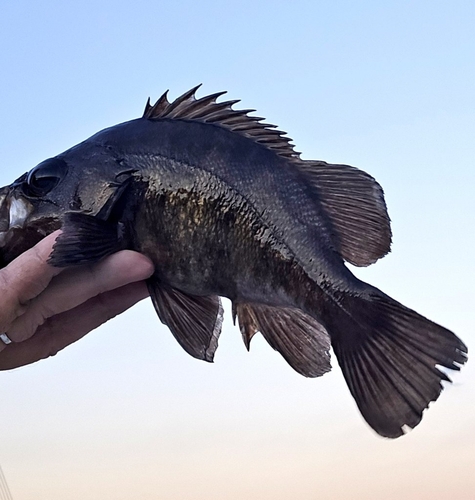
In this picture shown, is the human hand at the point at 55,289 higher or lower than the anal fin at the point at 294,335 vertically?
higher

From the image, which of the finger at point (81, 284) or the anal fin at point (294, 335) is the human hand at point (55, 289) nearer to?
the finger at point (81, 284)

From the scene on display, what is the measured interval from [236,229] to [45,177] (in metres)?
1.02

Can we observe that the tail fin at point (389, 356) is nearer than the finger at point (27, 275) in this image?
Yes

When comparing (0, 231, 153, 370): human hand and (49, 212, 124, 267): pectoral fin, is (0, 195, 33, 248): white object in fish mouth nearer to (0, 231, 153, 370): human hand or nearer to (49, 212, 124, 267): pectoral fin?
(0, 231, 153, 370): human hand

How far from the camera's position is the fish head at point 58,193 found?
295cm

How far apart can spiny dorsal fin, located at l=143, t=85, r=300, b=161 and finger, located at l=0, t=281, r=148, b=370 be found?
115 centimetres

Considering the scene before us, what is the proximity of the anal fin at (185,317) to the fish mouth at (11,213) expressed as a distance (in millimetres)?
739

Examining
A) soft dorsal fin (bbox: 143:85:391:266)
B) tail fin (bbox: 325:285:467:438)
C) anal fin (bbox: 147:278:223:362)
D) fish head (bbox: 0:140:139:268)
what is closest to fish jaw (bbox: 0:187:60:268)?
fish head (bbox: 0:140:139:268)

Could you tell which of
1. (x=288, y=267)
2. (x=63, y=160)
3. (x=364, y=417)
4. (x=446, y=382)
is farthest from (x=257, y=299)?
(x=63, y=160)

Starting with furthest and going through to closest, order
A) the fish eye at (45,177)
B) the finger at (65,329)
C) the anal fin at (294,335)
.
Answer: the finger at (65,329) < the fish eye at (45,177) < the anal fin at (294,335)

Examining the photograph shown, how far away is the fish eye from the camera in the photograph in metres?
3.07

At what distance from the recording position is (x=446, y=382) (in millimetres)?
2248

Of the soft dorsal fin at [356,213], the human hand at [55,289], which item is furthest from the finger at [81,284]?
the soft dorsal fin at [356,213]

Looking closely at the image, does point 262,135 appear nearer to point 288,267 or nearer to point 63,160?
point 288,267
